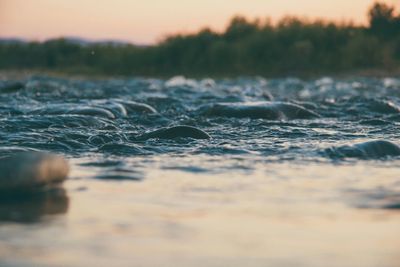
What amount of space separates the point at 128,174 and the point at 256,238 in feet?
4.64

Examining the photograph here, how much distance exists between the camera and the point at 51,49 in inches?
1415

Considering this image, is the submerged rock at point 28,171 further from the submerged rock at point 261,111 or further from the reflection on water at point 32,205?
the submerged rock at point 261,111

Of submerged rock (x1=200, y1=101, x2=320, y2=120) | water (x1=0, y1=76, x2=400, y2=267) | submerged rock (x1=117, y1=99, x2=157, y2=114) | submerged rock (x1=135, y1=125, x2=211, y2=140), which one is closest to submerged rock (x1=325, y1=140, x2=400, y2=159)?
water (x1=0, y1=76, x2=400, y2=267)

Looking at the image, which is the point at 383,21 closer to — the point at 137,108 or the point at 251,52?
the point at 251,52

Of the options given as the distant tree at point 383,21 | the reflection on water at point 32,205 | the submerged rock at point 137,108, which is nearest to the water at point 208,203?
the reflection on water at point 32,205

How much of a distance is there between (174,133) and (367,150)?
4.73 ft

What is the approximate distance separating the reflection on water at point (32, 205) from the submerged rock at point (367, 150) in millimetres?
1823

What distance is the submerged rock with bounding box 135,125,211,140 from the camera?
5418 mm

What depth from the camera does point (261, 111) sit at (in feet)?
23.8

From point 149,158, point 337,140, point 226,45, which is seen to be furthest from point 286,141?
point 226,45

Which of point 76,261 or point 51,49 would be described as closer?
point 76,261

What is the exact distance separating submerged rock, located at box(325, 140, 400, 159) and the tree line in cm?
2067

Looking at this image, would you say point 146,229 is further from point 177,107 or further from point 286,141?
point 177,107

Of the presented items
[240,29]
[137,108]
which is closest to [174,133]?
[137,108]
